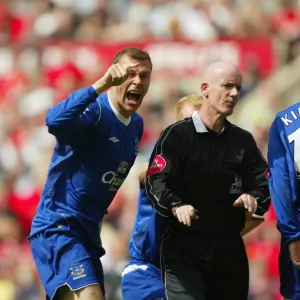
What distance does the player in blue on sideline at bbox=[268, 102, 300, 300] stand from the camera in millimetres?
6730

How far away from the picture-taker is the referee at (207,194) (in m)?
6.87

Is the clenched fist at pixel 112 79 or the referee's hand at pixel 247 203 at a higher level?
the clenched fist at pixel 112 79

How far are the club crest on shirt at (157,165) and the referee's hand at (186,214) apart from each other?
36 centimetres

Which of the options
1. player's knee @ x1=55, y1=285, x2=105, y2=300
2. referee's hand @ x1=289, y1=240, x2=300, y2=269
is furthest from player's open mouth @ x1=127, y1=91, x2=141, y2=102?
referee's hand @ x1=289, y1=240, x2=300, y2=269

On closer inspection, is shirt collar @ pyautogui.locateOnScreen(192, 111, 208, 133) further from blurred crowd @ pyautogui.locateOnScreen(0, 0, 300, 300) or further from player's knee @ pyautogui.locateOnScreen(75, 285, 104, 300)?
blurred crowd @ pyautogui.locateOnScreen(0, 0, 300, 300)

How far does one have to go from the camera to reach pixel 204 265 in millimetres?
6918

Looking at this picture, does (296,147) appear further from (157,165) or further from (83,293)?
(83,293)

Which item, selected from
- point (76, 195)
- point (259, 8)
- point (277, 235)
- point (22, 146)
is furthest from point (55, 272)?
point (259, 8)

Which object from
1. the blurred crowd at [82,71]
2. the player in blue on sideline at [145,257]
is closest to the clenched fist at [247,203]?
the player in blue on sideline at [145,257]

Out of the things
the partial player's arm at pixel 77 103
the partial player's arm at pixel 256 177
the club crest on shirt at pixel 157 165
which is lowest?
the partial player's arm at pixel 256 177

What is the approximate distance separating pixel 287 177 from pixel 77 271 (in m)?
1.52

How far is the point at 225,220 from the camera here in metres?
6.96

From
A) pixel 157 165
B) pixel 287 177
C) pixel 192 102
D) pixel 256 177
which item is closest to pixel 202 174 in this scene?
pixel 157 165

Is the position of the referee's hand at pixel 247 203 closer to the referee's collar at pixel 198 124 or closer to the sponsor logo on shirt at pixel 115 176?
the referee's collar at pixel 198 124
